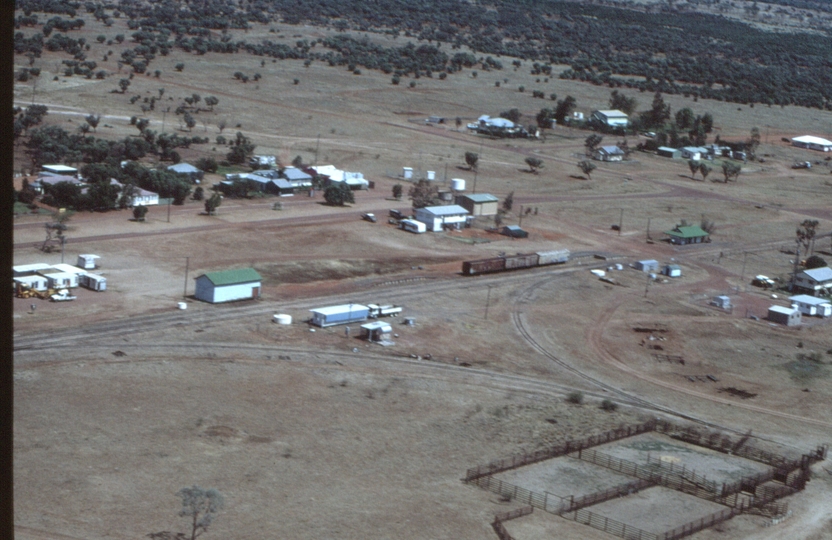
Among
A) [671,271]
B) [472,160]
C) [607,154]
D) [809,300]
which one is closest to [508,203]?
[472,160]

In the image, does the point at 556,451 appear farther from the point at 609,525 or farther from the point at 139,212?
the point at 139,212

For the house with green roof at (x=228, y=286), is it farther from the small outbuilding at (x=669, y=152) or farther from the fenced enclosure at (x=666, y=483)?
the small outbuilding at (x=669, y=152)

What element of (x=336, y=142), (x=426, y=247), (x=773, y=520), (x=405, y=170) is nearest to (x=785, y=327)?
(x=426, y=247)

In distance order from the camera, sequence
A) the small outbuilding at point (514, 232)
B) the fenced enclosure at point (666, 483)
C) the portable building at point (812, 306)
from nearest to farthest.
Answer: the fenced enclosure at point (666, 483) < the portable building at point (812, 306) < the small outbuilding at point (514, 232)

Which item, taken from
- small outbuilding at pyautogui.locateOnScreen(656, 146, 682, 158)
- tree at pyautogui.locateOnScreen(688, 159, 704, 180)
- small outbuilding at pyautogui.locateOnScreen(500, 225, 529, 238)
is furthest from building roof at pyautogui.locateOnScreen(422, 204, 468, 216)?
small outbuilding at pyautogui.locateOnScreen(656, 146, 682, 158)

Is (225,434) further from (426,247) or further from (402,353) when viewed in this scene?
(426,247)

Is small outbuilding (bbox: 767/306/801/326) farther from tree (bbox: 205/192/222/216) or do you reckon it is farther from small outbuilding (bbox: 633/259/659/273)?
tree (bbox: 205/192/222/216)

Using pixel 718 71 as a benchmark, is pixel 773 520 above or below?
below

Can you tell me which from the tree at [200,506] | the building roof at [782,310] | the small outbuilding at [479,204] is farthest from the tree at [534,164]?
the tree at [200,506]
